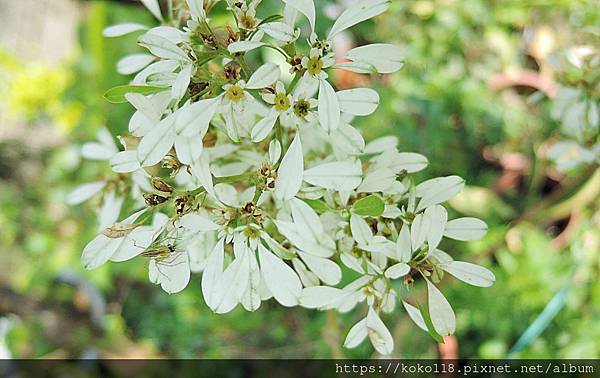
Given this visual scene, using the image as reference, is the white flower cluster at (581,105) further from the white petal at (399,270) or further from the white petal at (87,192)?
the white petal at (87,192)

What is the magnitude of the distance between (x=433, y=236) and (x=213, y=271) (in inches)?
6.1

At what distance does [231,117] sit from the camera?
438 millimetres

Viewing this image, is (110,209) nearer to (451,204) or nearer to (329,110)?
(329,110)

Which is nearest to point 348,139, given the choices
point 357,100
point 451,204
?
point 357,100

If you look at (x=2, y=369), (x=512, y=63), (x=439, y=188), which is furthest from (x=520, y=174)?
(x=2, y=369)

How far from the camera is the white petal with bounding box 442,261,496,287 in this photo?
446 millimetres

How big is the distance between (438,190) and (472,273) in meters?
0.06

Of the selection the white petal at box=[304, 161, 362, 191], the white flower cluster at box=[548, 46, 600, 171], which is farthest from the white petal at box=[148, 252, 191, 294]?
the white flower cluster at box=[548, 46, 600, 171]

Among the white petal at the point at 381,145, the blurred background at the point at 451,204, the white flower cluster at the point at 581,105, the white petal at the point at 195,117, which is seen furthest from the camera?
the blurred background at the point at 451,204

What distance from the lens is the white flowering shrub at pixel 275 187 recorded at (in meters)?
0.42

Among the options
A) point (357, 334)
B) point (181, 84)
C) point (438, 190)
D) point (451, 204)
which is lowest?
point (451, 204)

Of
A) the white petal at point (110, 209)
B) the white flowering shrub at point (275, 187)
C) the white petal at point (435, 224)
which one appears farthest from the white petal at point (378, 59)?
the white petal at point (110, 209)

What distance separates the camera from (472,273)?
0.45 m

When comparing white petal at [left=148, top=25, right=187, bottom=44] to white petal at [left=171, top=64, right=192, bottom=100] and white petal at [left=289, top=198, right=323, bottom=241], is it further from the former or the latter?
white petal at [left=289, top=198, right=323, bottom=241]
